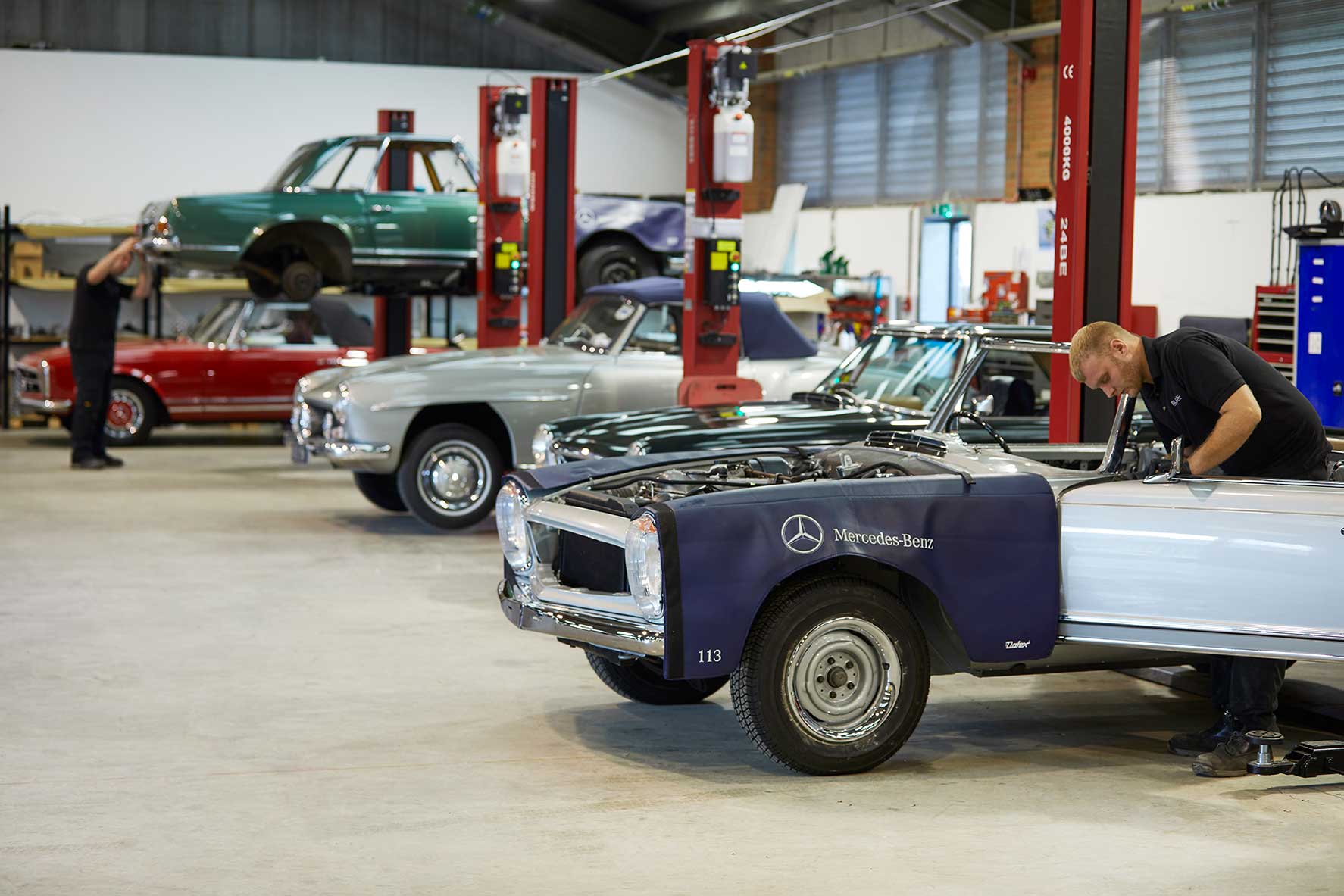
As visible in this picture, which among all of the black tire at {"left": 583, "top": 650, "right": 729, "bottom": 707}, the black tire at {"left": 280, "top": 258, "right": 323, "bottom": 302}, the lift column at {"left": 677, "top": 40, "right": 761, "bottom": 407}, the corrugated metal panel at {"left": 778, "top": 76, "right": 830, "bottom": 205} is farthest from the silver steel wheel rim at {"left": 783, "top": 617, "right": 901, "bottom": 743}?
the corrugated metal panel at {"left": 778, "top": 76, "right": 830, "bottom": 205}

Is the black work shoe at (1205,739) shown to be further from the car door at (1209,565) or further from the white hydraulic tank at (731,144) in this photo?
the white hydraulic tank at (731,144)

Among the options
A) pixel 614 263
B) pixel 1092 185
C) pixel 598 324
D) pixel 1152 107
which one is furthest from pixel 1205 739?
pixel 614 263

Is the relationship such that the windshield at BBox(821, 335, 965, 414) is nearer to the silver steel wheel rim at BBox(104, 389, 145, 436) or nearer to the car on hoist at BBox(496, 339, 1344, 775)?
the car on hoist at BBox(496, 339, 1344, 775)

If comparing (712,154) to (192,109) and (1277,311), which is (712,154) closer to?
(1277,311)

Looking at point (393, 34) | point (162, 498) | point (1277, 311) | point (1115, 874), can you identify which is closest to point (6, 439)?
point (162, 498)

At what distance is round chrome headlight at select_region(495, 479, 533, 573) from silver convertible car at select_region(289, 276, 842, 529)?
4712mm

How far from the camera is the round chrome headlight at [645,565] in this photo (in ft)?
16.3

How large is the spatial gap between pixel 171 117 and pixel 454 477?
11.8m

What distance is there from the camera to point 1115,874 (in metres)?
4.36

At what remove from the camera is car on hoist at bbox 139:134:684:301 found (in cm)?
1350

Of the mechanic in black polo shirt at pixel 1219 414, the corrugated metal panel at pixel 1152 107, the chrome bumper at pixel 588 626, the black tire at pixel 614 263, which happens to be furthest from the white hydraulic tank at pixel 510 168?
the mechanic in black polo shirt at pixel 1219 414

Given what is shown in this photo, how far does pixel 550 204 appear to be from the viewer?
45.5ft

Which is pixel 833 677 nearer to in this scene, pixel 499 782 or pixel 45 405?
pixel 499 782

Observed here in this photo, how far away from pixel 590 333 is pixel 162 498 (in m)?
3.78
